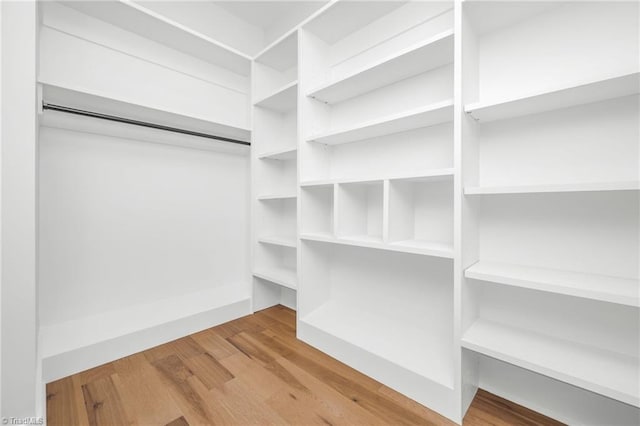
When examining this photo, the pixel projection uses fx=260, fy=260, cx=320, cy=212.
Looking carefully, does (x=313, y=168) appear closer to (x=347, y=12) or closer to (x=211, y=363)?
(x=347, y=12)

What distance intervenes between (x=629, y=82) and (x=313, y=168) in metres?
1.38

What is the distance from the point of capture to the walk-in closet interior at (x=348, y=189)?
36.8 inches

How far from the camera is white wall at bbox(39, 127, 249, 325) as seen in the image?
57.9 inches

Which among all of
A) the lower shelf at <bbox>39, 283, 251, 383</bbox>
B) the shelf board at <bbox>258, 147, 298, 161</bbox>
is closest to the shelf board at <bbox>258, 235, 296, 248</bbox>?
the lower shelf at <bbox>39, 283, 251, 383</bbox>

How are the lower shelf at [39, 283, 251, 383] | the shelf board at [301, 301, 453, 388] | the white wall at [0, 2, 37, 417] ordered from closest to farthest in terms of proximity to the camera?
the white wall at [0, 2, 37, 417] → the shelf board at [301, 301, 453, 388] → the lower shelf at [39, 283, 251, 383]

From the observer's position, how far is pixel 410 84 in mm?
1502

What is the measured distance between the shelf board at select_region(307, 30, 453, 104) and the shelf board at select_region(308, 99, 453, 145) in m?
0.28

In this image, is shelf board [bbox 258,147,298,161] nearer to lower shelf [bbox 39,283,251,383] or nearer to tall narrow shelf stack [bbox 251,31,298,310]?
tall narrow shelf stack [bbox 251,31,298,310]

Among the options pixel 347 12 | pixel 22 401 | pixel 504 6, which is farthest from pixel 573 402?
pixel 347 12

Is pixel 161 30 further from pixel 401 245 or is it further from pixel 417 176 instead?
pixel 401 245

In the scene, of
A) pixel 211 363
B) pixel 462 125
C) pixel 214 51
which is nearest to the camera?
pixel 462 125

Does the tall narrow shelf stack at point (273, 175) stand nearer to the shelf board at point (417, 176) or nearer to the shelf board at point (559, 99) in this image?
the shelf board at point (417, 176)

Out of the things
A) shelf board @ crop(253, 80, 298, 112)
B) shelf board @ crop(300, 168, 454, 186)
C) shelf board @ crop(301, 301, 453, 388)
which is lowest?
shelf board @ crop(301, 301, 453, 388)

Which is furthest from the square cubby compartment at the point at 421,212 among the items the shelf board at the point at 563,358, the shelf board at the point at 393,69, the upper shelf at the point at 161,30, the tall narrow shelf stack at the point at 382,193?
the upper shelf at the point at 161,30
